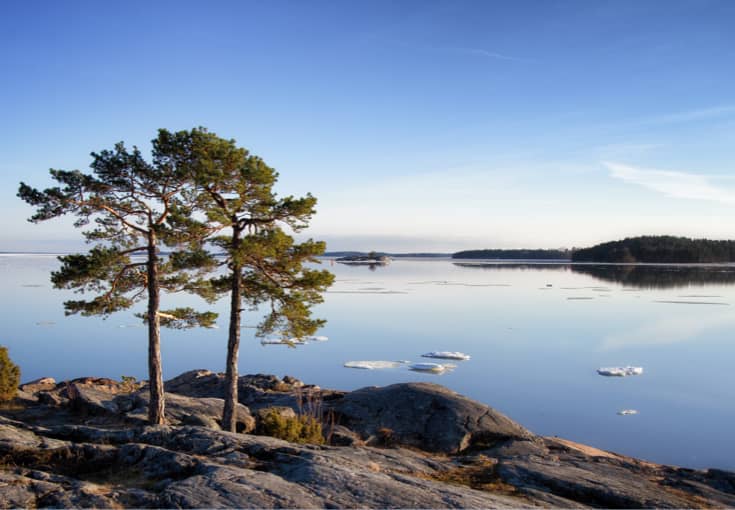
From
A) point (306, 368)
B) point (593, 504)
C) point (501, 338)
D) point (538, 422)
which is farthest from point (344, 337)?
point (593, 504)

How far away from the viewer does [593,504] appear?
1001 centimetres

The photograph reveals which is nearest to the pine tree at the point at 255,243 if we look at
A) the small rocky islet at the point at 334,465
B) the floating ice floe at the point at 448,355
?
the small rocky islet at the point at 334,465

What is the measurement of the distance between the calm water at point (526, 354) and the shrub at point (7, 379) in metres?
7.88

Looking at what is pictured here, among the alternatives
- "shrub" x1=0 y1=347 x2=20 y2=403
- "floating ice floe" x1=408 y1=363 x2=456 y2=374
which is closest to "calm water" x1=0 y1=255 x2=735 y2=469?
"floating ice floe" x1=408 y1=363 x2=456 y2=374

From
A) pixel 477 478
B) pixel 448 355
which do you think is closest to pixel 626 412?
pixel 448 355

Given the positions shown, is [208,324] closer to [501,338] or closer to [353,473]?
[353,473]

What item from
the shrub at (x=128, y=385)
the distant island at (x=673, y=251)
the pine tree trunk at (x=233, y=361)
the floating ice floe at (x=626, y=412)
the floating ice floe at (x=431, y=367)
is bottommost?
the shrub at (x=128, y=385)

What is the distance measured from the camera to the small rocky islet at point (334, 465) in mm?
7906

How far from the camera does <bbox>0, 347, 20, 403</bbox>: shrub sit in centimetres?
1900

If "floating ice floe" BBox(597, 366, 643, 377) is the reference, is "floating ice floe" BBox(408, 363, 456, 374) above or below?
below

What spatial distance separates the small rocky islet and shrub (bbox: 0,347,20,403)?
0.71m

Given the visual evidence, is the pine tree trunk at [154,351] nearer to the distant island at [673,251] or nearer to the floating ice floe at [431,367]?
the floating ice floe at [431,367]

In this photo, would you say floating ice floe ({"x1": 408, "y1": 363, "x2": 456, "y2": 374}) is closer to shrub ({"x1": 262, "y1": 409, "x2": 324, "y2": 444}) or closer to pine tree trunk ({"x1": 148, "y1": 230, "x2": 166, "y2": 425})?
shrub ({"x1": 262, "y1": 409, "x2": 324, "y2": 444})

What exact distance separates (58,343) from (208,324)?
24957mm
